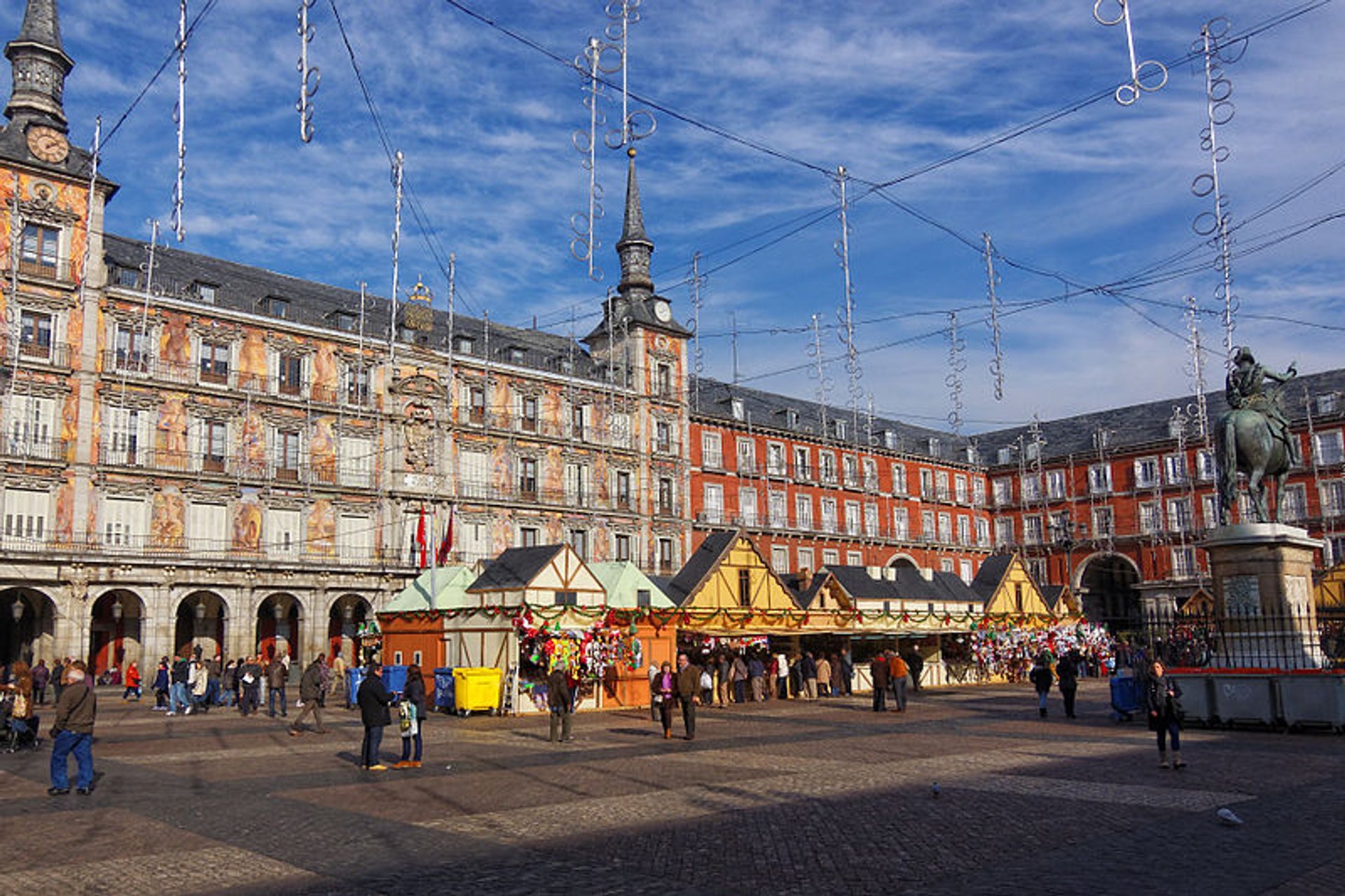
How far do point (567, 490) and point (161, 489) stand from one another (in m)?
19.0

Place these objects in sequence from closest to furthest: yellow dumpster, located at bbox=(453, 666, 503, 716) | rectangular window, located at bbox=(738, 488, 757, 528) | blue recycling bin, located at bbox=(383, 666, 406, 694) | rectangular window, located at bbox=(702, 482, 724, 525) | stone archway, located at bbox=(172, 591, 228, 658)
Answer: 1. yellow dumpster, located at bbox=(453, 666, 503, 716)
2. blue recycling bin, located at bbox=(383, 666, 406, 694)
3. stone archway, located at bbox=(172, 591, 228, 658)
4. rectangular window, located at bbox=(702, 482, 724, 525)
5. rectangular window, located at bbox=(738, 488, 757, 528)

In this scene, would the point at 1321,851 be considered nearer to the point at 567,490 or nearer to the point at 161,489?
the point at 161,489

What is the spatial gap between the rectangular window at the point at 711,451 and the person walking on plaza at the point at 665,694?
3661 centimetres

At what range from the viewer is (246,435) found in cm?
4403

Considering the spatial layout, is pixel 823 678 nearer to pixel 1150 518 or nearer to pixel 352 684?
pixel 352 684

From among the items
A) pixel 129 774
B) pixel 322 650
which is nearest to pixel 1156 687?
pixel 129 774

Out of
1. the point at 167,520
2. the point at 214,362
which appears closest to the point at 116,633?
the point at 167,520

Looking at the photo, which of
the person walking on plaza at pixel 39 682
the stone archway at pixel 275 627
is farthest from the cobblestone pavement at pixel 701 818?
the stone archway at pixel 275 627

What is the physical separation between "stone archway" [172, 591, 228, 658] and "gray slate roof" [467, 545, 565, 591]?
772 inches

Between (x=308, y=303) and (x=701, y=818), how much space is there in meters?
43.9

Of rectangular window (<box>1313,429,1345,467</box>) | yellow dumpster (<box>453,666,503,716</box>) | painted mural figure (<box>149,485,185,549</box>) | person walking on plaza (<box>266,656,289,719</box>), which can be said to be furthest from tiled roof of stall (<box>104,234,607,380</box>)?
rectangular window (<box>1313,429,1345,467</box>)

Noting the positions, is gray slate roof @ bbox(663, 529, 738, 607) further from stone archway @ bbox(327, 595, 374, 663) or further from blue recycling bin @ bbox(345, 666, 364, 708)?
stone archway @ bbox(327, 595, 374, 663)

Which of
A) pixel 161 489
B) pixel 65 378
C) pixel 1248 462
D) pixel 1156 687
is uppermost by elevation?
pixel 65 378

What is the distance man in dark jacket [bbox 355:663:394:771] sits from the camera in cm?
1491
